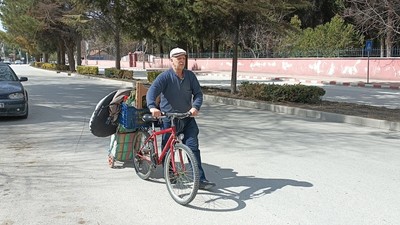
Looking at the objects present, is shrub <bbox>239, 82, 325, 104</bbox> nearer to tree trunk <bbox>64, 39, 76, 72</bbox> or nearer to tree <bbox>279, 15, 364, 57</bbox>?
tree <bbox>279, 15, 364, 57</bbox>

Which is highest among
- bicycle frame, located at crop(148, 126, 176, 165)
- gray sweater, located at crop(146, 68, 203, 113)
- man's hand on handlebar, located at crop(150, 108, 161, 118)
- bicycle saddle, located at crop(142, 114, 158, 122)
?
gray sweater, located at crop(146, 68, 203, 113)

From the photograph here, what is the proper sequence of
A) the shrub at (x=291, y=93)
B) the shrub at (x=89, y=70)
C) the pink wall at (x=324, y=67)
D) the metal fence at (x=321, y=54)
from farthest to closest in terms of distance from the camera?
the shrub at (x=89, y=70) → the metal fence at (x=321, y=54) → the pink wall at (x=324, y=67) → the shrub at (x=291, y=93)

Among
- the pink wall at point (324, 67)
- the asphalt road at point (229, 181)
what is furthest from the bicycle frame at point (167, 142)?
the pink wall at point (324, 67)

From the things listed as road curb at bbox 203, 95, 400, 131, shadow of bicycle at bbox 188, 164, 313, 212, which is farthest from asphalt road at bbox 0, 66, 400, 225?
road curb at bbox 203, 95, 400, 131

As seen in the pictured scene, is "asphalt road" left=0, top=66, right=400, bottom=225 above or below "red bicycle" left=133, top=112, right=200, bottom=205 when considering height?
below

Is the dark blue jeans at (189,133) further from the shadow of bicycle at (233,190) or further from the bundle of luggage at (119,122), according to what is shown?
the bundle of luggage at (119,122)

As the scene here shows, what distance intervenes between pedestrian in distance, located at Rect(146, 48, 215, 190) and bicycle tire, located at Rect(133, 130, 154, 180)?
512 mm

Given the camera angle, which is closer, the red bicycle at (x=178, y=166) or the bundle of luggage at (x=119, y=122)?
the red bicycle at (x=178, y=166)

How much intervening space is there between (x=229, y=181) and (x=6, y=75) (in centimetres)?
853

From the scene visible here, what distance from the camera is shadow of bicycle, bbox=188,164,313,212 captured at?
484cm

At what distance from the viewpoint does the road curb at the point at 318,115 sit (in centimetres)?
1025

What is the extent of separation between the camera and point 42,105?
47.5ft

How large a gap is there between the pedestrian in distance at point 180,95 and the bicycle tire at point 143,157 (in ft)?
1.68

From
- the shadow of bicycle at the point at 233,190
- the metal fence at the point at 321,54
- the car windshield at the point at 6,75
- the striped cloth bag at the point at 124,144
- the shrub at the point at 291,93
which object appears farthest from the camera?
the metal fence at the point at 321,54
